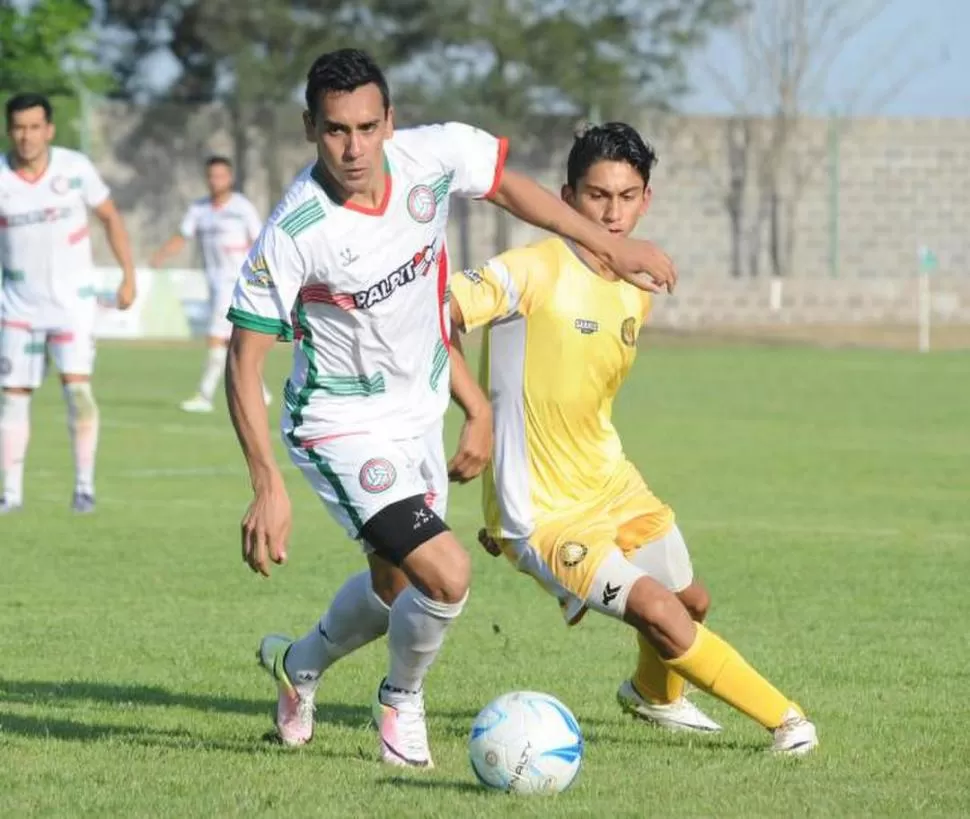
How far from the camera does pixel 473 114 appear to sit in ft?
145

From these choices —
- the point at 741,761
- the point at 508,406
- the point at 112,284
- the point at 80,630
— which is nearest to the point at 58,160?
the point at 80,630

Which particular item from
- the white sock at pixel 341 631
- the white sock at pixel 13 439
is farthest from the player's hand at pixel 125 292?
the white sock at pixel 341 631

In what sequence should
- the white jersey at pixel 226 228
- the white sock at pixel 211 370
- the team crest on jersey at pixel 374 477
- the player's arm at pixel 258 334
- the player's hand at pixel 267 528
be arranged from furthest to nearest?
the white jersey at pixel 226 228, the white sock at pixel 211 370, the team crest on jersey at pixel 374 477, the player's arm at pixel 258 334, the player's hand at pixel 267 528

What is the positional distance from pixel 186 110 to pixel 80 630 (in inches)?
1399

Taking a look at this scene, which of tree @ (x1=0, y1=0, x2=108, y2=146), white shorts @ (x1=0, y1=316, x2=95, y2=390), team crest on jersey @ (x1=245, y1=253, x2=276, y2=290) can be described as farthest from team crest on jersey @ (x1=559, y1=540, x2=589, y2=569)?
tree @ (x1=0, y1=0, x2=108, y2=146)

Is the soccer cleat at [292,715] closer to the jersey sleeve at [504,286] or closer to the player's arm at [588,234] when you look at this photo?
the jersey sleeve at [504,286]

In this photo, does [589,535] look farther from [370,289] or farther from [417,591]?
[370,289]

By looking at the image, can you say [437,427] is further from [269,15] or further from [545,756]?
[269,15]

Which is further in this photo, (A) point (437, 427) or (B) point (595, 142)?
(B) point (595, 142)

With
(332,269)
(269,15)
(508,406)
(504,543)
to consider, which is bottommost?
(504,543)

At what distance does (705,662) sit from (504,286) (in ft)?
4.20

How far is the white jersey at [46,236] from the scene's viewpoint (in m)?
12.5

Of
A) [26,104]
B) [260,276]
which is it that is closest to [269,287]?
[260,276]

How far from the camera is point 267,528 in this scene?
5.61 metres
